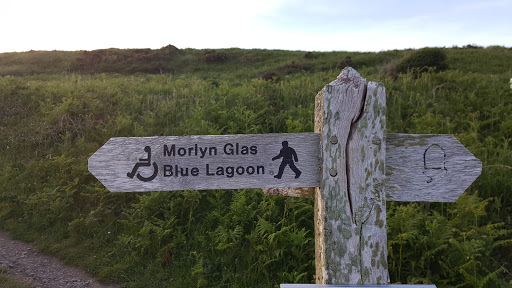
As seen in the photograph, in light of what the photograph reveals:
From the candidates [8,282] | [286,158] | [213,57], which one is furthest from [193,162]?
[213,57]

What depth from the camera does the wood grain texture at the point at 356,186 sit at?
199 centimetres

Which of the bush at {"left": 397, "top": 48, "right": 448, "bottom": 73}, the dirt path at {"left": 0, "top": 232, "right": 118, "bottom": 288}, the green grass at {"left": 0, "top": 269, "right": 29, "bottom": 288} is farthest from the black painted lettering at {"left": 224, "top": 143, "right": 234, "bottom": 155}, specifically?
the bush at {"left": 397, "top": 48, "right": 448, "bottom": 73}

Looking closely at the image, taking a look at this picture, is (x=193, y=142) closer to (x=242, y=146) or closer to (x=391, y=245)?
(x=242, y=146)

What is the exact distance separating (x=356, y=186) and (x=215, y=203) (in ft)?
10.4

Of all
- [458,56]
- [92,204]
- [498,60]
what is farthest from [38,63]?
[498,60]

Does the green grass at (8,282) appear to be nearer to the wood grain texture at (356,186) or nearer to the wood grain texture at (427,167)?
the wood grain texture at (356,186)

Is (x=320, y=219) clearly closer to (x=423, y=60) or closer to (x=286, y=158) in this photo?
(x=286, y=158)

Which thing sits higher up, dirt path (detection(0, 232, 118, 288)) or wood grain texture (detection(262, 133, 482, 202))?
wood grain texture (detection(262, 133, 482, 202))

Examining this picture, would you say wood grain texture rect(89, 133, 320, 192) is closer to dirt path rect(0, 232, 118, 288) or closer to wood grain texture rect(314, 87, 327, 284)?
wood grain texture rect(314, 87, 327, 284)

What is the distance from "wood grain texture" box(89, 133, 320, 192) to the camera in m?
2.18

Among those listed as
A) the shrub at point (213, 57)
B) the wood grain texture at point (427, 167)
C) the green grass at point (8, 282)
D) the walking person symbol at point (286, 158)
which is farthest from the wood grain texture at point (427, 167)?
the shrub at point (213, 57)

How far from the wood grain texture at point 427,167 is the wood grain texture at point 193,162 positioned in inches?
24.7

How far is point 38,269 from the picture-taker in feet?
15.4

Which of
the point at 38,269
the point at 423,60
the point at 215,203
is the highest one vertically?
the point at 423,60
